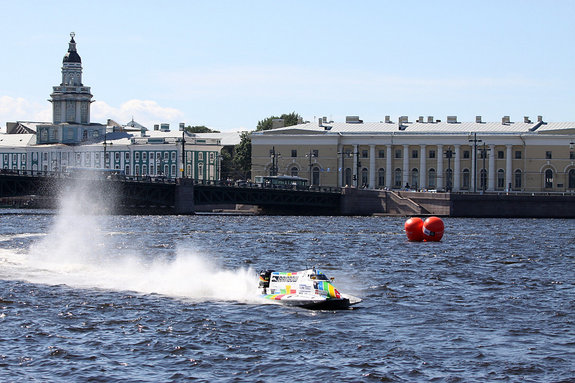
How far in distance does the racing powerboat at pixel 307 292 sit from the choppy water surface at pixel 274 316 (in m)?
0.36

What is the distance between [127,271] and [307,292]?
1061 centimetres

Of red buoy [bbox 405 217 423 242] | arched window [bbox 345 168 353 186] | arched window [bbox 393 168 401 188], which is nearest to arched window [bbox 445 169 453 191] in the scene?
arched window [bbox 393 168 401 188]

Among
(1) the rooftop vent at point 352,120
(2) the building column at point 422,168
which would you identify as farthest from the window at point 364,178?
(1) the rooftop vent at point 352,120

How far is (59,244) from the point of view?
49719 millimetres

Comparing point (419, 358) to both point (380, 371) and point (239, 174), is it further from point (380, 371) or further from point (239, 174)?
point (239, 174)

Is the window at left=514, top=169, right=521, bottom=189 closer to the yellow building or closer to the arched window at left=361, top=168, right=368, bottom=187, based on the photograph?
the yellow building

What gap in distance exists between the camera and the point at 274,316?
88.1ft

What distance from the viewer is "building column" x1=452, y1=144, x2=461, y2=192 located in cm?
11219

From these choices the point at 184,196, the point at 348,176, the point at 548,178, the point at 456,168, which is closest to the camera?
the point at 184,196

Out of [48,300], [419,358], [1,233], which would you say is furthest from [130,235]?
[419,358]

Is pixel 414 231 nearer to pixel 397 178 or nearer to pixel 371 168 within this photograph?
pixel 371 168

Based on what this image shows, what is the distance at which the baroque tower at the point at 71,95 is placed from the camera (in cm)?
13838

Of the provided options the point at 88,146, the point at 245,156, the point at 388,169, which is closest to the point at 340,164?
the point at 388,169

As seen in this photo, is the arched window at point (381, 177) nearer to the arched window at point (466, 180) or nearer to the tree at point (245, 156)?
the arched window at point (466, 180)
